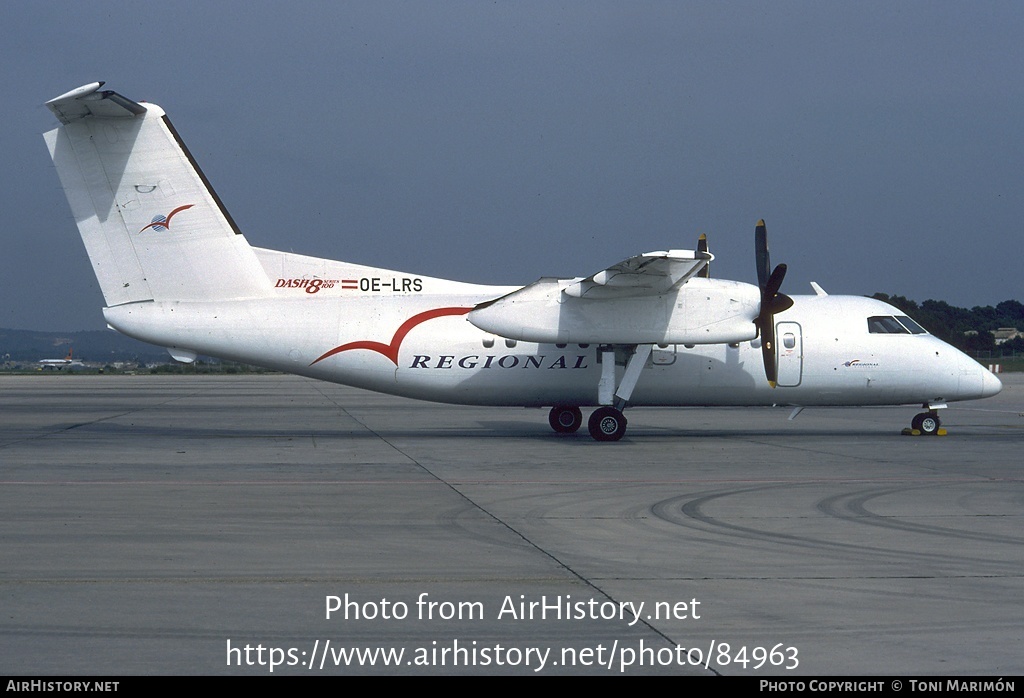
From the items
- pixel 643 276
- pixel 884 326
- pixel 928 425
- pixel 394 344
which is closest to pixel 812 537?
pixel 643 276

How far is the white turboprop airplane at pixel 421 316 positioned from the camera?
19375mm

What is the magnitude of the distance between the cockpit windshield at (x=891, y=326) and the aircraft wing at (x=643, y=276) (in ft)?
18.3

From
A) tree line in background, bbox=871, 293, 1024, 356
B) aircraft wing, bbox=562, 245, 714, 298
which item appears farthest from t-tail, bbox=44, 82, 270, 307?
tree line in background, bbox=871, 293, 1024, 356

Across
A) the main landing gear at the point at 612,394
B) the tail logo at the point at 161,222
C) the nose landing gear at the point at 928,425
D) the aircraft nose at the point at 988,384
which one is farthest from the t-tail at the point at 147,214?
the aircraft nose at the point at 988,384

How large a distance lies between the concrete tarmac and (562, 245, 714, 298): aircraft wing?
3244mm

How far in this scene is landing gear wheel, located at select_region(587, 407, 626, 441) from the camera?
20.1 metres

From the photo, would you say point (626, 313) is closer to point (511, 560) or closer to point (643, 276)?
point (643, 276)

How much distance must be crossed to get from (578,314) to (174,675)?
48.9ft

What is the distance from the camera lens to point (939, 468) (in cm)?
1567

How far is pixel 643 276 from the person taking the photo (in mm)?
18781

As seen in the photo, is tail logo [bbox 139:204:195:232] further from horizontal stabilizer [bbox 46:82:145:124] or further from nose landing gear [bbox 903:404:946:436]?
nose landing gear [bbox 903:404:946:436]

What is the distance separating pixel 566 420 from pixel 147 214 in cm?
1007

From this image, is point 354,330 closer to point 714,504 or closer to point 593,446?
point 593,446

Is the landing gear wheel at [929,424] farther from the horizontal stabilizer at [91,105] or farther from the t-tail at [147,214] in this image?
the horizontal stabilizer at [91,105]
